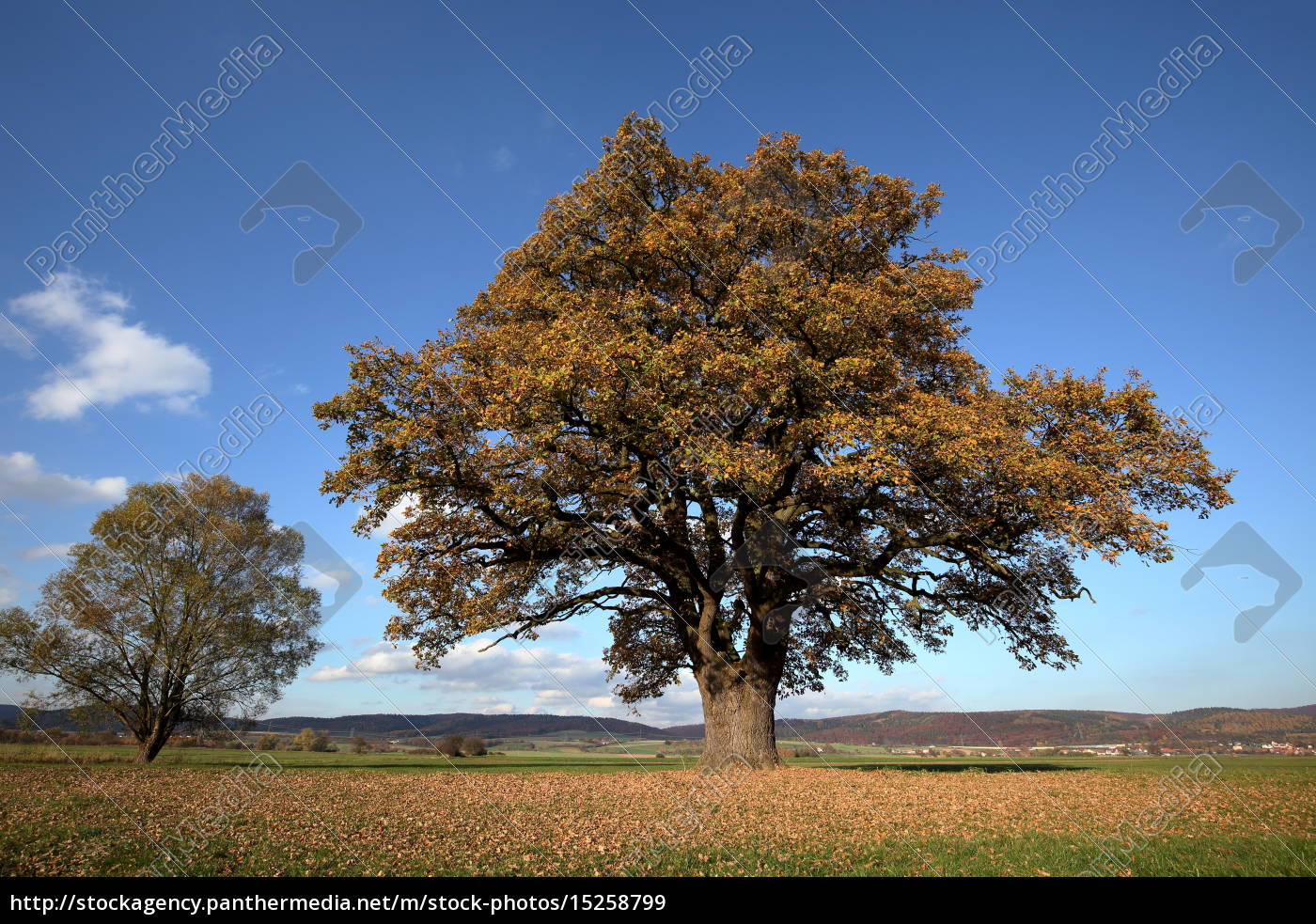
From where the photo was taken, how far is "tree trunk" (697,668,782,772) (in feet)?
65.1

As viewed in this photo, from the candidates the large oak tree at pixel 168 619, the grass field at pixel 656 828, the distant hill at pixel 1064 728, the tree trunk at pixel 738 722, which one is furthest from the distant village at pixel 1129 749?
the large oak tree at pixel 168 619

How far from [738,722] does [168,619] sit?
26.2 meters

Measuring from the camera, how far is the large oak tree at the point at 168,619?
94.7ft

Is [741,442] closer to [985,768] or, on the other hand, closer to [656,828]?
[656,828]

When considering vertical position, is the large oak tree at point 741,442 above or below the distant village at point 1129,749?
above

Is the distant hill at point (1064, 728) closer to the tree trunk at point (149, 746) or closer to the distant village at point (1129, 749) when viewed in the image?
the distant village at point (1129, 749)

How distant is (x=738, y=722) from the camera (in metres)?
20.3

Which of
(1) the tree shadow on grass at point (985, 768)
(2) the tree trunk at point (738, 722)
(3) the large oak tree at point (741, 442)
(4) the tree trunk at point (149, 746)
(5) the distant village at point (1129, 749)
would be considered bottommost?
(5) the distant village at point (1129, 749)

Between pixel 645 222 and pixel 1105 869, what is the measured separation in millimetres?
18607

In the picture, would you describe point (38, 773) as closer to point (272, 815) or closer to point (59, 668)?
point (272, 815)

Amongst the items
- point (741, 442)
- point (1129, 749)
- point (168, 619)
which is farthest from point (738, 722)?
point (1129, 749)

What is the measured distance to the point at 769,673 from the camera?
21031mm

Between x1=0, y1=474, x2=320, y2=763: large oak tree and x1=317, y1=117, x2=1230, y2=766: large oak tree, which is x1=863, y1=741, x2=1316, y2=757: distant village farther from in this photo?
x1=0, y1=474, x2=320, y2=763: large oak tree

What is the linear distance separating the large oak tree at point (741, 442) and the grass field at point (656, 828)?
530cm
